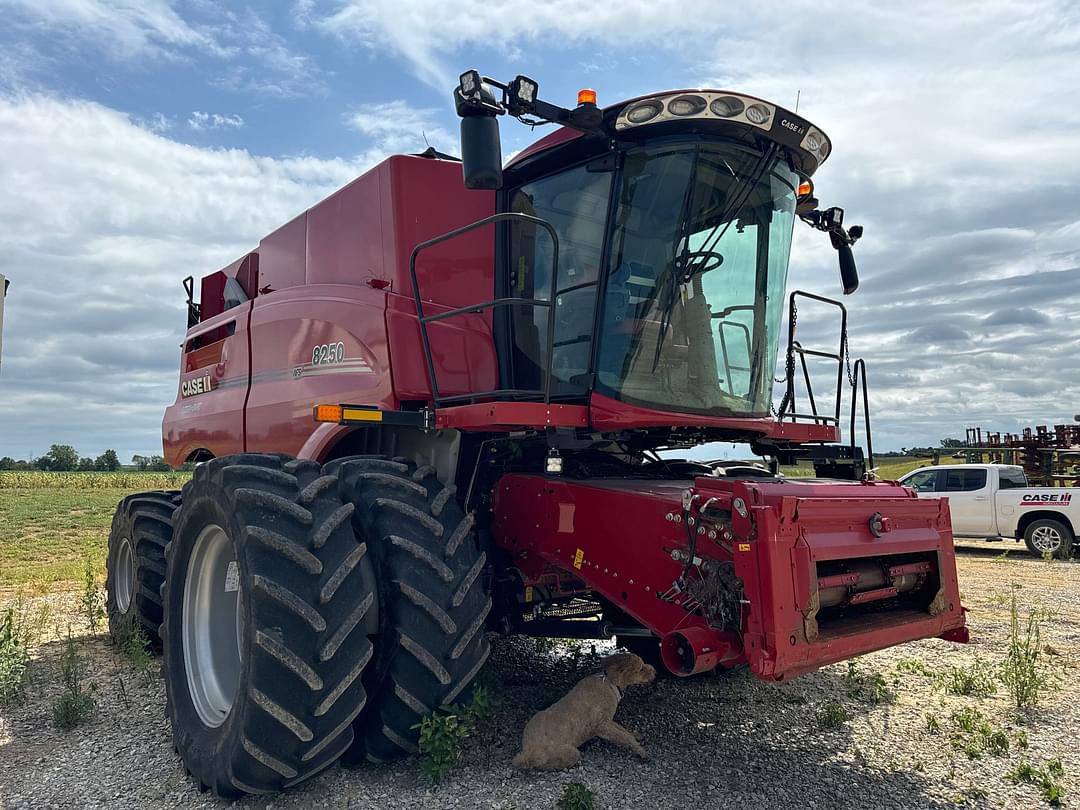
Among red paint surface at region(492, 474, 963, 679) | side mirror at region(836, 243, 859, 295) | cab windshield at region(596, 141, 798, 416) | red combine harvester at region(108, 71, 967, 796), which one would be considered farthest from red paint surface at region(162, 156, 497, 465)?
side mirror at region(836, 243, 859, 295)

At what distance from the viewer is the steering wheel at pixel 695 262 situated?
14.7 ft

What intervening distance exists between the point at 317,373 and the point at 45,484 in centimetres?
5524

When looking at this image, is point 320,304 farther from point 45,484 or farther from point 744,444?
point 45,484

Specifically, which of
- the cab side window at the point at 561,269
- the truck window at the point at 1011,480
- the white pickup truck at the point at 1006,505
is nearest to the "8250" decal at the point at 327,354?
the cab side window at the point at 561,269

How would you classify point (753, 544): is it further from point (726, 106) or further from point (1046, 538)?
point (1046, 538)

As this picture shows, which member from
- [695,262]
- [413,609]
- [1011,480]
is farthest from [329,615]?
[1011,480]

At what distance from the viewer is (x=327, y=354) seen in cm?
535

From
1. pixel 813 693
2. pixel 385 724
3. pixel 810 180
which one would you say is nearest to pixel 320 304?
pixel 385 724

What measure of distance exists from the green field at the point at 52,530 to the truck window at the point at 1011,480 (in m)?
14.2

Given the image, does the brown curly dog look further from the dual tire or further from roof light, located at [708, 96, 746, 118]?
roof light, located at [708, 96, 746, 118]

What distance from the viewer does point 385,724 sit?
373cm

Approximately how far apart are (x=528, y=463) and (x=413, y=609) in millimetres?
1572

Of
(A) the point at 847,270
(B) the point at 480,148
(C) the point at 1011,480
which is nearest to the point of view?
(B) the point at 480,148

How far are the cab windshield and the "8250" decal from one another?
5.90 feet
